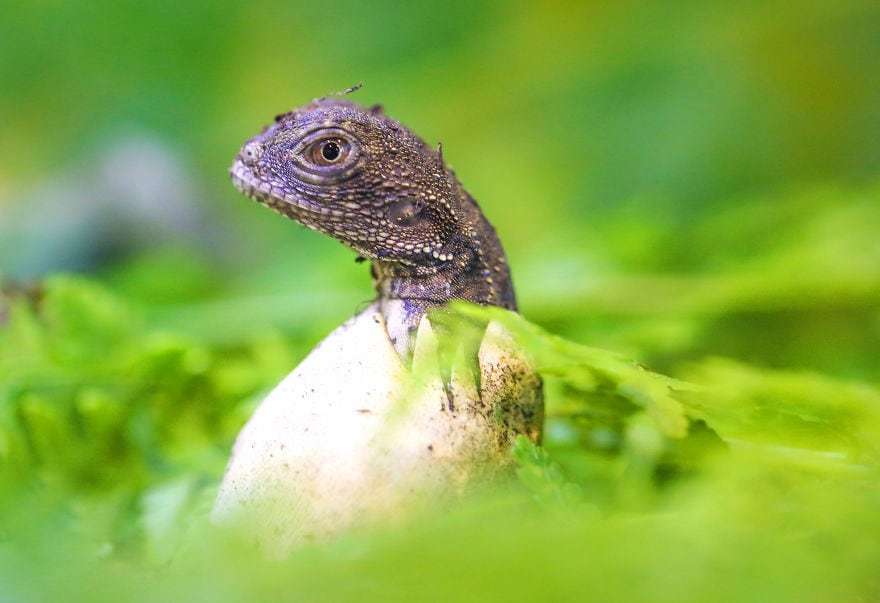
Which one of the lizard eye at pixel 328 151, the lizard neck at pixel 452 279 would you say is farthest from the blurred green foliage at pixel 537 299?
the lizard eye at pixel 328 151

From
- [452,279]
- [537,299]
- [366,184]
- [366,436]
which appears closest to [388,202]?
[366,184]

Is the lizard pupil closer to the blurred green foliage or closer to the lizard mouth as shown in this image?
the lizard mouth

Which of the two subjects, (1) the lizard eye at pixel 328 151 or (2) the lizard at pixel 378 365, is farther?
(1) the lizard eye at pixel 328 151

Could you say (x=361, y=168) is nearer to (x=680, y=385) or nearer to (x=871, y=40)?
(x=680, y=385)

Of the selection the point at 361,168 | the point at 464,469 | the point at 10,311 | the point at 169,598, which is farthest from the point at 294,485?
the point at 10,311

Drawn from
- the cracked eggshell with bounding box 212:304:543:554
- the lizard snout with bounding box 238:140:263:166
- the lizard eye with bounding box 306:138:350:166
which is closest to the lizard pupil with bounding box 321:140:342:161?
the lizard eye with bounding box 306:138:350:166

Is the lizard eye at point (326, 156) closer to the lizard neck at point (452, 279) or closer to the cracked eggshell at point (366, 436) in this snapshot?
the lizard neck at point (452, 279)

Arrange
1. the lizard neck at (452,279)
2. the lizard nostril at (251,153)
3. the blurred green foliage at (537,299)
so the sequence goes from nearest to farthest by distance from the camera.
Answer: the blurred green foliage at (537,299) < the lizard neck at (452,279) < the lizard nostril at (251,153)

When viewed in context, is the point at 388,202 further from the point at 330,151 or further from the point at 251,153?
the point at 251,153
